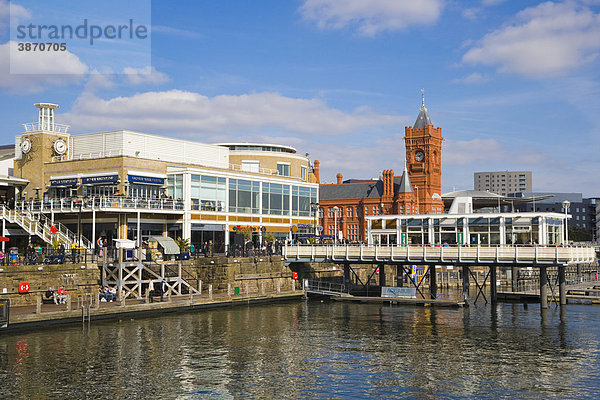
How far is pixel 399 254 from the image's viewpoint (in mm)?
56656

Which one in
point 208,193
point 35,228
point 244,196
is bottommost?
point 35,228

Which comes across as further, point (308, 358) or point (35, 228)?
point (35, 228)

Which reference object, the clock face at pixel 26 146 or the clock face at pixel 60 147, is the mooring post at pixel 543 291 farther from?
the clock face at pixel 26 146

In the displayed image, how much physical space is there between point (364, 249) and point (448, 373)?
27867mm

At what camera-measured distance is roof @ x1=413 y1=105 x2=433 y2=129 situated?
135 m

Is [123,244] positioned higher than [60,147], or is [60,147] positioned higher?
[60,147]

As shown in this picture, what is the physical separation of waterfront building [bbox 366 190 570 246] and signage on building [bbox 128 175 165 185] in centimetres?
2281

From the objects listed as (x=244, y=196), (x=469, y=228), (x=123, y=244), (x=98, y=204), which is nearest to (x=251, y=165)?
(x=244, y=196)

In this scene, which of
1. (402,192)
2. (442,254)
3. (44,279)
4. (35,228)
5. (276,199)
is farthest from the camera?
(402,192)

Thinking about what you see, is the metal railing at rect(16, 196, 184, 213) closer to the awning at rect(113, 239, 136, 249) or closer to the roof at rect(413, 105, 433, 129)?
the awning at rect(113, 239, 136, 249)

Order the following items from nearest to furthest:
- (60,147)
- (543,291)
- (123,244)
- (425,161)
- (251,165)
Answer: (123,244) → (543,291) → (60,147) → (251,165) → (425,161)

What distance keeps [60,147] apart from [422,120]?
84.7 m

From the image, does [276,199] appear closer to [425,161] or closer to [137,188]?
[137,188]

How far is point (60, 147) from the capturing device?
69625mm
